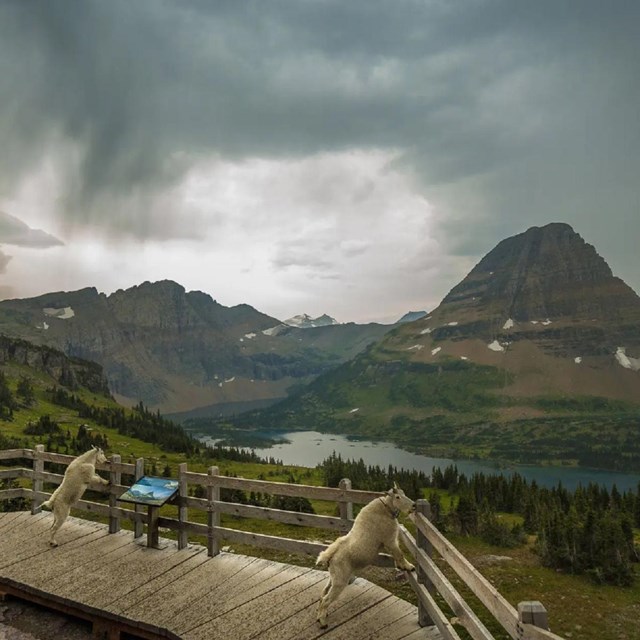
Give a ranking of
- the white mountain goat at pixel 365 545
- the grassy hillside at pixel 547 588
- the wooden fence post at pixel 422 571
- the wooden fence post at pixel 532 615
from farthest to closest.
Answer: the grassy hillside at pixel 547 588 → the white mountain goat at pixel 365 545 → the wooden fence post at pixel 422 571 → the wooden fence post at pixel 532 615

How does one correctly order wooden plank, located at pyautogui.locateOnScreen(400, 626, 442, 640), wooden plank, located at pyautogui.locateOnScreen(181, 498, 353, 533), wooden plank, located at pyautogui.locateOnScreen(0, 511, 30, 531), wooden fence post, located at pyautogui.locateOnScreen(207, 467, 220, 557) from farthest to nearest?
wooden plank, located at pyautogui.locateOnScreen(0, 511, 30, 531) < wooden fence post, located at pyautogui.locateOnScreen(207, 467, 220, 557) < wooden plank, located at pyautogui.locateOnScreen(181, 498, 353, 533) < wooden plank, located at pyautogui.locateOnScreen(400, 626, 442, 640)

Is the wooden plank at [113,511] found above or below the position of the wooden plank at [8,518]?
above

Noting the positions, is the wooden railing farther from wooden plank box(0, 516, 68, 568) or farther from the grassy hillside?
the grassy hillside

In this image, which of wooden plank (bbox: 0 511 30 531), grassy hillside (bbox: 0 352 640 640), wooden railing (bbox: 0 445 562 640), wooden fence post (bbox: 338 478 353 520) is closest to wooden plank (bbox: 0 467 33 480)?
wooden railing (bbox: 0 445 562 640)

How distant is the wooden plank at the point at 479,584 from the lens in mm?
5184

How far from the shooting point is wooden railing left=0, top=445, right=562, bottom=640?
220 inches

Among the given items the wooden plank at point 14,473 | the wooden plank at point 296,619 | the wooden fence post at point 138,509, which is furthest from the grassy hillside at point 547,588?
the wooden plank at point 14,473

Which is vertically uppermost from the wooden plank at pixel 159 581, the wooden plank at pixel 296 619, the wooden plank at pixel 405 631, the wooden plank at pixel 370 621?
the wooden plank at pixel 405 631

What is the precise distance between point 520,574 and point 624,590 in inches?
160

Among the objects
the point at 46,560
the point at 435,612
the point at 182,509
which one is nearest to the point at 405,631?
the point at 435,612

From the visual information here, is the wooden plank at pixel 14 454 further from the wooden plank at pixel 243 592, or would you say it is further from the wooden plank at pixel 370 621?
the wooden plank at pixel 370 621

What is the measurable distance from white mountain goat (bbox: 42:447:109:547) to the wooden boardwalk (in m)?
0.75

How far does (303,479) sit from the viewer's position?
11519 cm

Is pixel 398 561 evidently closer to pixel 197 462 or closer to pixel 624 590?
pixel 624 590
